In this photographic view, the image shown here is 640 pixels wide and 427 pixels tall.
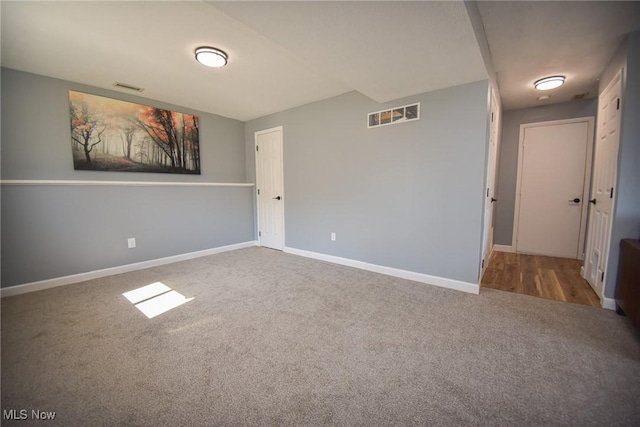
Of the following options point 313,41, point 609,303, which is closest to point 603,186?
point 609,303

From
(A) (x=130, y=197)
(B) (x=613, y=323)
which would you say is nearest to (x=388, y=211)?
(B) (x=613, y=323)

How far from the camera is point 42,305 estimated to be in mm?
2379

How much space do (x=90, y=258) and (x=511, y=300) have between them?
4798 mm

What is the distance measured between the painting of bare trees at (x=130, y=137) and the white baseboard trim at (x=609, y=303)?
520 centimetres

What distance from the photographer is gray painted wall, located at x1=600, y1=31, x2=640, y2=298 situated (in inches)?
82.4

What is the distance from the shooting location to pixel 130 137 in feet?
11.0

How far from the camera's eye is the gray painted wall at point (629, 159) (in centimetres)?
209

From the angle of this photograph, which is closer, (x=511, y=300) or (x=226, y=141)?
(x=511, y=300)

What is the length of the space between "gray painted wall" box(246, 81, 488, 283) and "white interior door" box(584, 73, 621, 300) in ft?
3.65

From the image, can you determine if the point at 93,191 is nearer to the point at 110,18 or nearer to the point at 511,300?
the point at 110,18

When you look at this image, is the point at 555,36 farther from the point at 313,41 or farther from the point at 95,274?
the point at 95,274

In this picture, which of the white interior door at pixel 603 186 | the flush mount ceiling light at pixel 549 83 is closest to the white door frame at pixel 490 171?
the flush mount ceiling light at pixel 549 83
